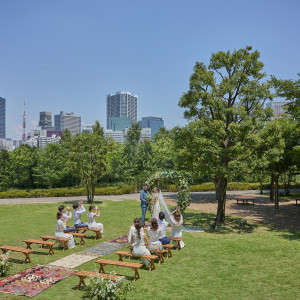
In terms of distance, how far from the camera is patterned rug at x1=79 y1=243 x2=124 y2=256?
12.3 metres

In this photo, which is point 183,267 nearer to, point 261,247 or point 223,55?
point 261,247

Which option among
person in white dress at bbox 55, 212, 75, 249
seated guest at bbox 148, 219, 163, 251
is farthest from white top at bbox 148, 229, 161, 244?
person in white dress at bbox 55, 212, 75, 249

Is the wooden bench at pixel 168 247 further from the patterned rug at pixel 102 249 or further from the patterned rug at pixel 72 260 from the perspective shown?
the patterned rug at pixel 72 260

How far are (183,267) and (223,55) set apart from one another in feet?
43.7

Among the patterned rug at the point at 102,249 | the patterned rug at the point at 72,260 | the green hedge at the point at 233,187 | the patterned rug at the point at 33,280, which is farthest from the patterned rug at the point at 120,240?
the green hedge at the point at 233,187

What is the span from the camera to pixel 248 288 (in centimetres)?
867

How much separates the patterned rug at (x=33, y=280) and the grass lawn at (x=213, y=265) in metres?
0.26

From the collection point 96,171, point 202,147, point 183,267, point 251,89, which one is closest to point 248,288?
point 183,267

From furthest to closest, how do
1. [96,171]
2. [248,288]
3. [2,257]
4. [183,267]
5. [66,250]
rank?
1. [96,171]
2. [66,250]
3. [183,267]
4. [2,257]
5. [248,288]

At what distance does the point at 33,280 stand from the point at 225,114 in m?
13.4

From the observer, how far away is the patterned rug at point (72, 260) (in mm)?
10758

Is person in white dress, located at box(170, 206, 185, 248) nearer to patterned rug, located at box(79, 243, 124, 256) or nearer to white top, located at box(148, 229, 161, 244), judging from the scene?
white top, located at box(148, 229, 161, 244)

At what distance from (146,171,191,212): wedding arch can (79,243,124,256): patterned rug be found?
6150 millimetres

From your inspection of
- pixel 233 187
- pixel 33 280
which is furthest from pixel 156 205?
pixel 233 187
